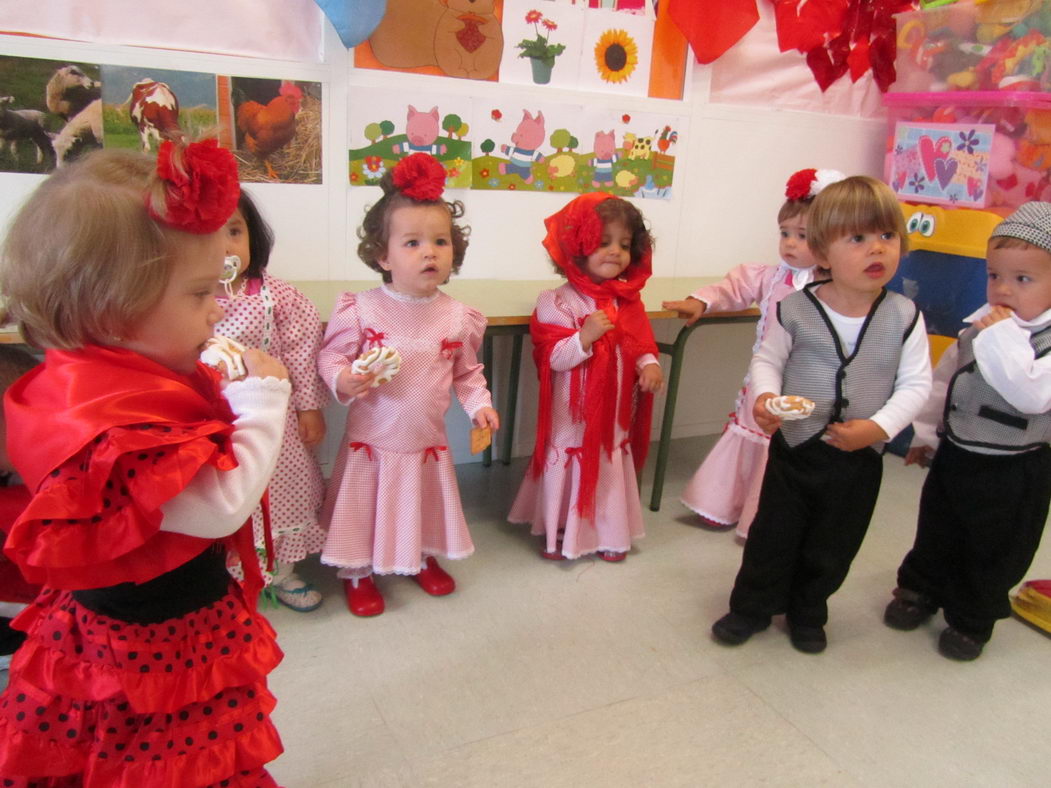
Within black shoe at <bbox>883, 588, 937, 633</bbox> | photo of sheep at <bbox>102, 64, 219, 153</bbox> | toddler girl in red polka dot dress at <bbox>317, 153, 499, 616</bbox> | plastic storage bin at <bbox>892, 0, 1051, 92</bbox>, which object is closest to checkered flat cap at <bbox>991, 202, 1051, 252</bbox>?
black shoe at <bbox>883, 588, 937, 633</bbox>

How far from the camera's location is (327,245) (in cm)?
291

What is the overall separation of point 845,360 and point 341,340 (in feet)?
4.26

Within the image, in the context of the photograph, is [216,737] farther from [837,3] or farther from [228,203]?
[837,3]

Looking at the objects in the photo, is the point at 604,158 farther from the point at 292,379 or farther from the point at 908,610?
the point at 908,610

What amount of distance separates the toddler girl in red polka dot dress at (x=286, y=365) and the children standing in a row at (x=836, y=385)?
117 centimetres

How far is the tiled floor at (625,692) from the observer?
5.97ft

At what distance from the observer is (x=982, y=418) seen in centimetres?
218

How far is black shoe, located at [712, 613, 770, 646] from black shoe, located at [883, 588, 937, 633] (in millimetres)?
461

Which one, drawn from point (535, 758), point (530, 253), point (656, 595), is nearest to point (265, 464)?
point (535, 758)

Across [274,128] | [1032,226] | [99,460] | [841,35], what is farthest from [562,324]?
[841,35]

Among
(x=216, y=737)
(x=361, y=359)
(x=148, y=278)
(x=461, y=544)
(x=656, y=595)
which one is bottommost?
(x=656, y=595)

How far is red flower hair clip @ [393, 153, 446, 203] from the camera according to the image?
214cm

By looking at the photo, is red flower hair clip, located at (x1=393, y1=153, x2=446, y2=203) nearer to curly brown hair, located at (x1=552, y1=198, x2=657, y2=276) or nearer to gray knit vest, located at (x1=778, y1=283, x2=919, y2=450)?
curly brown hair, located at (x1=552, y1=198, x2=657, y2=276)

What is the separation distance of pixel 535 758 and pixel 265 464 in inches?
39.9
